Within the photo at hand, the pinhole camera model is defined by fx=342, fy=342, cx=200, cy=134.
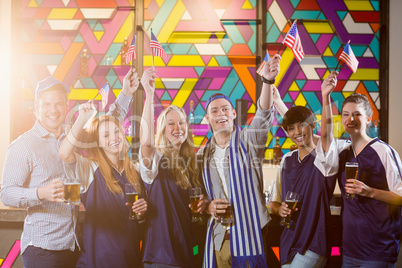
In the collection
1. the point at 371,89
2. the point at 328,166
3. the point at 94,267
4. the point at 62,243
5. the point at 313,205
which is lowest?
the point at 94,267

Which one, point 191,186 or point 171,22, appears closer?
point 191,186

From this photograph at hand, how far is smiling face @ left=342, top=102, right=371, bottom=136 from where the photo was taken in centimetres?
212

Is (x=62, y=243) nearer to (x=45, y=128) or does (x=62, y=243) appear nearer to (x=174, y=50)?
(x=45, y=128)

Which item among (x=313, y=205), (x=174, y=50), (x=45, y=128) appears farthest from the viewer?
(x=174, y=50)

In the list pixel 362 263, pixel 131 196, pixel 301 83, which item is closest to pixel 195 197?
pixel 131 196

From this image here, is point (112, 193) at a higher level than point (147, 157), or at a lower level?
lower

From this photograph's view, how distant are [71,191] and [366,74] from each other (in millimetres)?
3576

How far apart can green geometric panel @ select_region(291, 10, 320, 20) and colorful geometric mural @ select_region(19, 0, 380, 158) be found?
12 mm

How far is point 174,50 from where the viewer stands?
158 inches

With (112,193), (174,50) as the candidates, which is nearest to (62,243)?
(112,193)

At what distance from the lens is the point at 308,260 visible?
6.70 ft

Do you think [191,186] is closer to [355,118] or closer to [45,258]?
[45,258]

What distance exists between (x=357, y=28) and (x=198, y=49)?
6.27 ft

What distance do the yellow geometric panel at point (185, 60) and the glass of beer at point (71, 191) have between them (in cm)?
231
